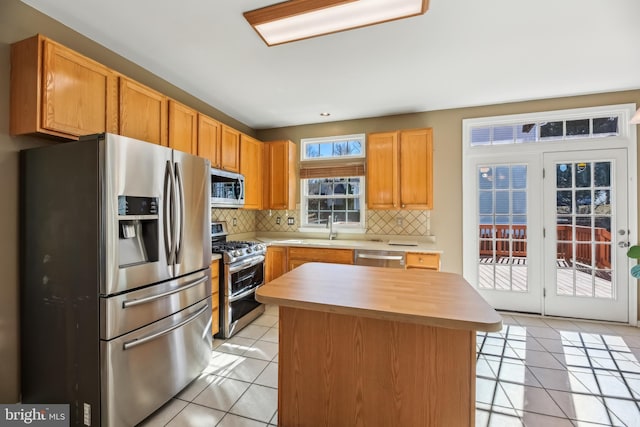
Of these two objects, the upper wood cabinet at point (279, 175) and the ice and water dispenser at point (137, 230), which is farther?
the upper wood cabinet at point (279, 175)

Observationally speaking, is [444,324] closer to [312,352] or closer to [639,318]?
[312,352]

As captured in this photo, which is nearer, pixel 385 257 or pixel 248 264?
pixel 248 264

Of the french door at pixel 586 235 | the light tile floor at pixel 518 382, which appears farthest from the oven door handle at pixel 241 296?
the french door at pixel 586 235

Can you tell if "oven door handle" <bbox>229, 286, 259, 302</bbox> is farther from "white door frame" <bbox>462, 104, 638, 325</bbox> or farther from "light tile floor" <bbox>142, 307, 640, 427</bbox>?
"white door frame" <bbox>462, 104, 638, 325</bbox>

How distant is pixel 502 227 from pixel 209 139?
12.3 ft

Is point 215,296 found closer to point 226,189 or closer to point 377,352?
point 226,189

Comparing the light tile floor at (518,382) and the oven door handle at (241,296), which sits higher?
the oven door handle at (241,296)

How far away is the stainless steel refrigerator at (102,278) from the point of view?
5.07 ft

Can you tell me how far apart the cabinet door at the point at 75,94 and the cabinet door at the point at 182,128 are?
532 millimetres

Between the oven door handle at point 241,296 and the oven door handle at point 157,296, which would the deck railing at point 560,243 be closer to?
the oven door handle at point 241,296

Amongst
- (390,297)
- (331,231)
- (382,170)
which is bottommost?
(390,297)

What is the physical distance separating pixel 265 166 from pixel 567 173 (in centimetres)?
391

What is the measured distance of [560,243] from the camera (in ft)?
11.1

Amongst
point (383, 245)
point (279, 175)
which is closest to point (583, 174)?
point (383, 245)
